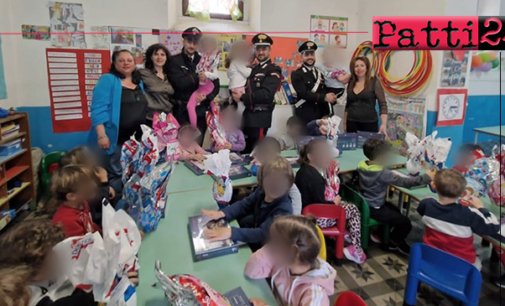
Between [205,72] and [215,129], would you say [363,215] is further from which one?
[205,72]

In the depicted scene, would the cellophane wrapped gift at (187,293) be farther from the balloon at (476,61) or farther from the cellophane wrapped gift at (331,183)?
the balloon at (476,61)

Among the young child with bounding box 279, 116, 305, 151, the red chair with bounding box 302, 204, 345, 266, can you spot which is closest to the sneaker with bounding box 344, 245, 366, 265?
the red chair with bounding box 302, 204, 345, 266

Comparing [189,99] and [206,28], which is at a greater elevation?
[206,28]

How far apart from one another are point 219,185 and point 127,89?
1135 mm

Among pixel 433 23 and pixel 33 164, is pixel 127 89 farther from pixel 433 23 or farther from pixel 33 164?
pixel 433 23

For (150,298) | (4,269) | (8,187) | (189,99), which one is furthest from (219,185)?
(8,187)

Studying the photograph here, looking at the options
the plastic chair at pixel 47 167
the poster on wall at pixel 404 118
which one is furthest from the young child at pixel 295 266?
the poster on wall at pixel 404 118

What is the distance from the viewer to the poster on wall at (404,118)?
373cm

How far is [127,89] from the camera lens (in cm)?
230

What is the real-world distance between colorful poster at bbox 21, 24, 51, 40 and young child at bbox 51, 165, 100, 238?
2.47 metres

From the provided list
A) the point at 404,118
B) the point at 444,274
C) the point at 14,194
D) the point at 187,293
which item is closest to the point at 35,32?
the point at 14,194

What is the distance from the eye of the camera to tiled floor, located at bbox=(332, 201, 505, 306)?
1.91 metres

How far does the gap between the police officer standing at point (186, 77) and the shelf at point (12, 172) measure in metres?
1.43

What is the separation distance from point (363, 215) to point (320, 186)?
19.7 inches
